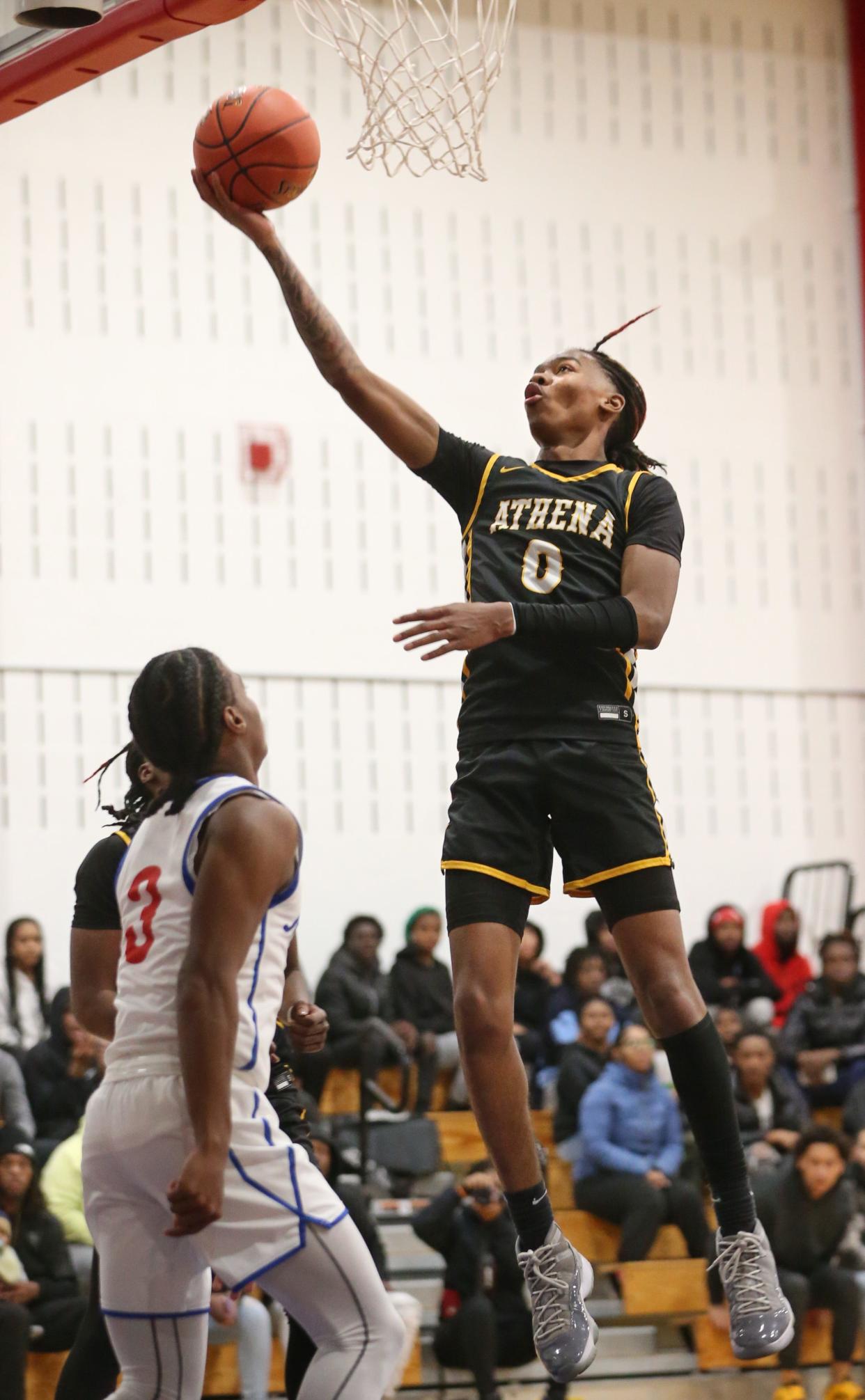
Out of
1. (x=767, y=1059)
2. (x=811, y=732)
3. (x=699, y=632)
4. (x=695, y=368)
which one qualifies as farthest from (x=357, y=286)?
(x=767, y=1059)

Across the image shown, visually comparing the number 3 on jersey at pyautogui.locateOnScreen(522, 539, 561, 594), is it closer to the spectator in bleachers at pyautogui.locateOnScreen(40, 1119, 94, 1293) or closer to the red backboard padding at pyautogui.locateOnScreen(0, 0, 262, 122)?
the red backboard padding at pyautogui.locateOnScreen(0, 0, 262, 122)

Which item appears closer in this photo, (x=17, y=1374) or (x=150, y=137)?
(x=17, y=1374)

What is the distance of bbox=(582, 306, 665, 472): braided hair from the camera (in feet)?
17.1

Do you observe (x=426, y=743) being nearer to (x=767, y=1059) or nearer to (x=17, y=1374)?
(x=767, y=1059)

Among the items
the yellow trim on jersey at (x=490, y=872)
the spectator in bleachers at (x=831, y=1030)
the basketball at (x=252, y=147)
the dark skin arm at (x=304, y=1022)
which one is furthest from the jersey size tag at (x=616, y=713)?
the spectator in bleachers at (x=831, y=1030)

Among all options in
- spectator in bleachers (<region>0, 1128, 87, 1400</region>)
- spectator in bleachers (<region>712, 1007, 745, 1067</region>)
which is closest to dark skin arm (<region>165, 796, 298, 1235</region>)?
spectator in bleachers (<region>0, 1128, 87, 1400</region>)

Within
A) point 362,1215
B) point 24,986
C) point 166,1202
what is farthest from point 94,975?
point 24,986

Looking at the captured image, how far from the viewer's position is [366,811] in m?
13.2

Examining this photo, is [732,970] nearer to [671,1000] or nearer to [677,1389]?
→ [677,1389]

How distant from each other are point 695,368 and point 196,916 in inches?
464

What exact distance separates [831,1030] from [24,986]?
4.91 meters

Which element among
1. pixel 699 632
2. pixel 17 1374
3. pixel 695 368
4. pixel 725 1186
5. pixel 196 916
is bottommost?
pixel 17 1374

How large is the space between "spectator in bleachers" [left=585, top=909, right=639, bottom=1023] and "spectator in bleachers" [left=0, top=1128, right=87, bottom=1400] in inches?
151

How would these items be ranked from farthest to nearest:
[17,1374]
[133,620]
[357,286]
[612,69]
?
[612,69] < [357,286] < [133,620] < [17,1374]
